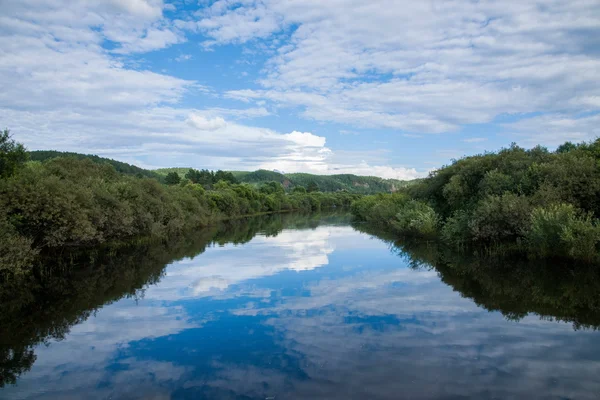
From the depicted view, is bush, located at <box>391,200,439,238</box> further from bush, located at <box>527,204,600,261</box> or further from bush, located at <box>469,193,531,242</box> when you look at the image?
bush, located at <box>527,204,600,261</box>

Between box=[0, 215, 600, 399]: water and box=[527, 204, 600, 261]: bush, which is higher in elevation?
box=[527, 204, 600, 261]: bush

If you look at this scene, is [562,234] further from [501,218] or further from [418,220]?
[418,220]

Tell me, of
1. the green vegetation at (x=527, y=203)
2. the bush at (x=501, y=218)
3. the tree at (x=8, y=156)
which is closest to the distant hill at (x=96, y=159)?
the tree at (x=8, y=156)

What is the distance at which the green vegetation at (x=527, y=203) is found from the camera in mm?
20719

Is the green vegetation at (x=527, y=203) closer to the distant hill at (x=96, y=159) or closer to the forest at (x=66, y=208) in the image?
the forest at (x=66, y=208)

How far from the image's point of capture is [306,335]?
1228cm

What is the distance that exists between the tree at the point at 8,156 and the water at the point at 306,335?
7425mm

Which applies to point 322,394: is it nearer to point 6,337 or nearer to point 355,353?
point 355,353

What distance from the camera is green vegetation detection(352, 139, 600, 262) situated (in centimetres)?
2072

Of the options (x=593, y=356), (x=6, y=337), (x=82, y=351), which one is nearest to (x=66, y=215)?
(x=6, y=337)

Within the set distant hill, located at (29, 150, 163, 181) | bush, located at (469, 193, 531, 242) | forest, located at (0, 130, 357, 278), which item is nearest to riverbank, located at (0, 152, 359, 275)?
forest, located at (0, 130, 357, 278)

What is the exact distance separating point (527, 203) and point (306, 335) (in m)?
17.8

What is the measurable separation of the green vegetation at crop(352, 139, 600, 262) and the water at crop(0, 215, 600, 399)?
91.0 inches

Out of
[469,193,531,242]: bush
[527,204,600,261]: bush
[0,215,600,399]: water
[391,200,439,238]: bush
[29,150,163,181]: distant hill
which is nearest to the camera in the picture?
[0,215,600,399]: water
